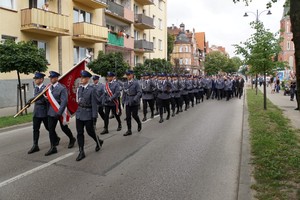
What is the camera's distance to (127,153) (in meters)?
7.55

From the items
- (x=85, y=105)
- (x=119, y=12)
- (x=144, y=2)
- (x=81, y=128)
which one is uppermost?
(x=144, y=2)

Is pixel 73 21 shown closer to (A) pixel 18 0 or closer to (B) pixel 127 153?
(A) pixel 18 0

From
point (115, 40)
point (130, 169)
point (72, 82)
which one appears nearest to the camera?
point (130, 169)

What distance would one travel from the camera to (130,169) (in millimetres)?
6270

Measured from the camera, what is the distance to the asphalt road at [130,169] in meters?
5.02

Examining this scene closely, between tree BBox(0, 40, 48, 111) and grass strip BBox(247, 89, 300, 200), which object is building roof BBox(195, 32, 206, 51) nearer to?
tree BBox(0, 40, 48, 111)

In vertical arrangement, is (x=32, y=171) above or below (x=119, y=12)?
below

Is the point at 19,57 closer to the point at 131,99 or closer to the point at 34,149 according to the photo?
the point at 131,99

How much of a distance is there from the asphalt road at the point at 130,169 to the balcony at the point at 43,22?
11.3 meters

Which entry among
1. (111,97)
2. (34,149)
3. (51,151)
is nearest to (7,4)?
(111,97)

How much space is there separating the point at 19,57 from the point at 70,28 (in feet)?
37.5

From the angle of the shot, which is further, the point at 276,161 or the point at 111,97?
the point at 111,97

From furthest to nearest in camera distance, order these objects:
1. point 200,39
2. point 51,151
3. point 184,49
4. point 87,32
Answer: point 200,39 < point 184,49 < point 87,32 < point 51,151

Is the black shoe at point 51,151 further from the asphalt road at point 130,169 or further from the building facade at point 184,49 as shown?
the building facade at point 184,49
